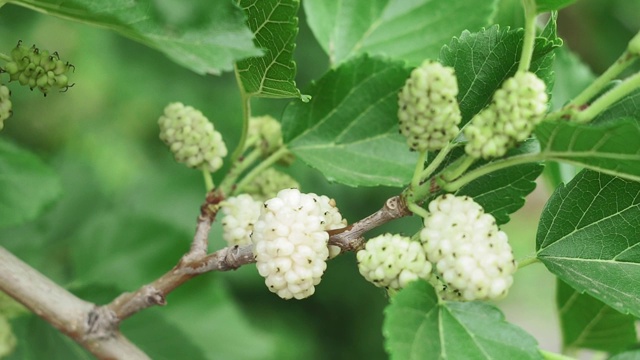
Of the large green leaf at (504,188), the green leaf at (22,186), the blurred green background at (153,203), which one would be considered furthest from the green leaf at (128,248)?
the large green leaf at (504,188)

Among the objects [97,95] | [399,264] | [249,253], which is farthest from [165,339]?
[97,95]

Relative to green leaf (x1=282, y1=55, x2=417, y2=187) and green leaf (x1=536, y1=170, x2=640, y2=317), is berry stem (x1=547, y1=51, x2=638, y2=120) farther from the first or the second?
green leaf (x1=282, y1=55, x2=417, y2=187)

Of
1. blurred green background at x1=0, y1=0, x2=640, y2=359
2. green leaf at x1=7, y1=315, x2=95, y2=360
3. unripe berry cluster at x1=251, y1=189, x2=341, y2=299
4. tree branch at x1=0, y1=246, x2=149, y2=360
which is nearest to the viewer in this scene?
unripe berry cluster at x1=251, y1=189, x2=341, y2=299

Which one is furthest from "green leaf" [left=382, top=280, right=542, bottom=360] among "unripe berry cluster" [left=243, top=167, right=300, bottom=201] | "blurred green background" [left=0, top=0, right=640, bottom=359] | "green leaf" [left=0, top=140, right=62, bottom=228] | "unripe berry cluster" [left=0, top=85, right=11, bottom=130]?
"green leaf" [left=0, top=140, right=62, bottom=228]

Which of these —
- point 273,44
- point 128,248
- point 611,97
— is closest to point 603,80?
point 611,97

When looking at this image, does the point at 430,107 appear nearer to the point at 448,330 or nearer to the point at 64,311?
the point at 448,330

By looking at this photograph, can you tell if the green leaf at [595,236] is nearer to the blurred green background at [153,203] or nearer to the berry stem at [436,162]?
the berry stem at [436,162]
